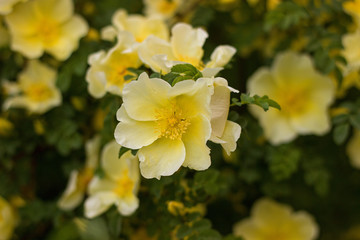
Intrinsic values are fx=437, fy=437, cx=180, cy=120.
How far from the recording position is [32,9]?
4.86ft

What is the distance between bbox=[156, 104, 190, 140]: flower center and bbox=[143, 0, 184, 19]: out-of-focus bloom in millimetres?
681

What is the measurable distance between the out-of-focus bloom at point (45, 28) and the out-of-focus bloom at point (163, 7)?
0.25m

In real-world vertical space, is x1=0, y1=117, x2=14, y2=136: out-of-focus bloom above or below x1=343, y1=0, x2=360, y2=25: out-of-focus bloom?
below

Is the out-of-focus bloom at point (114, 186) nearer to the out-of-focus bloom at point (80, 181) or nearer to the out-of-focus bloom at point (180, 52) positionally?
the out-of-focus bloom at point (80, 181)

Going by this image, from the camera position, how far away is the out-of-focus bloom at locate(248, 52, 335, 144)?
1.47 metres

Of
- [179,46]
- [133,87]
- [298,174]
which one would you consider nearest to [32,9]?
[179,46]

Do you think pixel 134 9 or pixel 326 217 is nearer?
pixel 134 9

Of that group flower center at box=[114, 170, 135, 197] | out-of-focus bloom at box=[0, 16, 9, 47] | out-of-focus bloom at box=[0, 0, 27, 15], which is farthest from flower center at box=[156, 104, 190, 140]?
out-of-focus bloom at box=[0, 16, 9, 47]

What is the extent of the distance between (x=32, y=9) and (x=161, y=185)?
0.81 meters

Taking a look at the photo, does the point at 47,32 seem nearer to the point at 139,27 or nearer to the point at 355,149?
the point at 139,27

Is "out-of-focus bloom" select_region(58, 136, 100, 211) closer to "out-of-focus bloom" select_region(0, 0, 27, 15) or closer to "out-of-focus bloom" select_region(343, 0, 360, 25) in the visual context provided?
"out-of-focus bloom" select_region(0, 0, 27, 15)

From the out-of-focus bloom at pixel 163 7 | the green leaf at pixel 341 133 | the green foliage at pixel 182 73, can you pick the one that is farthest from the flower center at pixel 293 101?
the green foliage at pixel 182 73

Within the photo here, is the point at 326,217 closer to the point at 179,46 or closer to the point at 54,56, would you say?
the point at 179,46

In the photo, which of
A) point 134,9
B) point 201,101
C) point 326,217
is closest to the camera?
point 201,101
